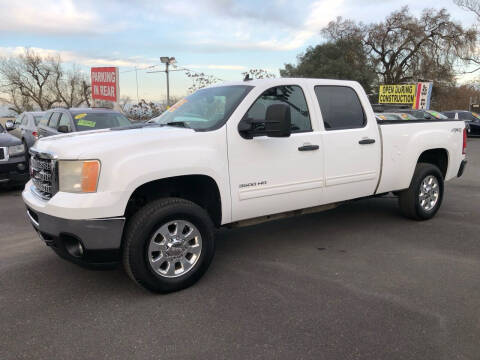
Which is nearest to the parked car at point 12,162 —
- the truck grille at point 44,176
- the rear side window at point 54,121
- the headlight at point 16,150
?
the headlight at point 16,150

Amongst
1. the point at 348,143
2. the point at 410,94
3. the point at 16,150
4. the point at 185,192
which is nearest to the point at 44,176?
the point at 185,192

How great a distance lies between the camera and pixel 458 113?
23.6m

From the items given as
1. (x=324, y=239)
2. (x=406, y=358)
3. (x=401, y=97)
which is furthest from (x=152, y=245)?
(x=401, y=97)

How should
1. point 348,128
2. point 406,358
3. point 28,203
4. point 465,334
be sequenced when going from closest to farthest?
1. point 406,358
2. point 465,334
3. point 28,203
4. point 348,128

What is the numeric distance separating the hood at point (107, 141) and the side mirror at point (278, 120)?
0.68 metres

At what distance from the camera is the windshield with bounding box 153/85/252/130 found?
3779 mm

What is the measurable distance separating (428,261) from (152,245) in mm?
2811

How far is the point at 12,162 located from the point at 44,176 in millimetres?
5068

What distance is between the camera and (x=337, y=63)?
34.9 meters

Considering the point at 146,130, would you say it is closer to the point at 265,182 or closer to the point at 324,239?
the point at 265,182

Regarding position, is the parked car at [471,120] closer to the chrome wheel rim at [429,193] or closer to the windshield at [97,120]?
the chrome wheel rim at [429,193]

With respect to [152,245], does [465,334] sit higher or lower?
lower

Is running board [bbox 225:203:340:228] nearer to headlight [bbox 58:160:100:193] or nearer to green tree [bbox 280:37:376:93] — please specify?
headlight [bbox 58:160:100:193]

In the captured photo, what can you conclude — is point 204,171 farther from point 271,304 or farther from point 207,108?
point 271,304
